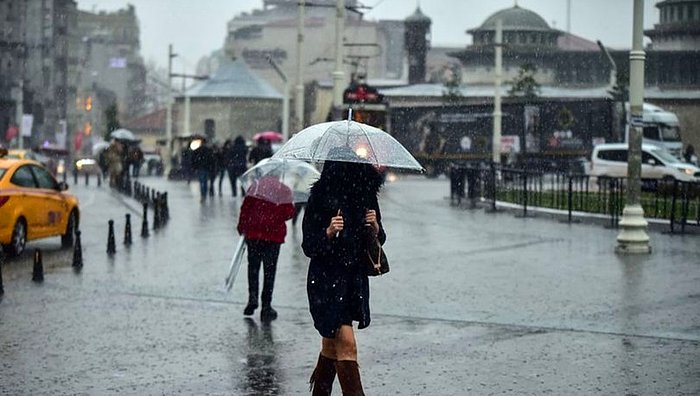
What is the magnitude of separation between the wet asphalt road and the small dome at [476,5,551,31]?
83.2 meters

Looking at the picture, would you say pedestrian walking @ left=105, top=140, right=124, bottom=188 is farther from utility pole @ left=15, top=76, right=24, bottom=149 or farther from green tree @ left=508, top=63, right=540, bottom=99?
green tree @ left=508, top=63, right=540, bottom=99

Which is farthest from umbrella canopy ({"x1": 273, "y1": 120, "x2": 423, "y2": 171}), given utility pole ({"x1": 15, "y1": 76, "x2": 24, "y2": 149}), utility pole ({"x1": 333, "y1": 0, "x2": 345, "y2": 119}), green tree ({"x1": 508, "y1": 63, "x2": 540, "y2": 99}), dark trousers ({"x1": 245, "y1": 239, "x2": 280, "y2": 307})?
green tree ({"x1": 508, "y1": 63, "x2": 540, "y2": 99})

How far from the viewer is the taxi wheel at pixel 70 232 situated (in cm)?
2491

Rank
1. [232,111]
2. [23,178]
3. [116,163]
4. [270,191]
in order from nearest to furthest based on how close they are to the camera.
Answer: [270,191], [23,178], [116,163], [232,111]

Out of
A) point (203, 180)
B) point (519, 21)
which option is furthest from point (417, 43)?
point (203, 180)

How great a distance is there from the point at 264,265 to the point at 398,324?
4.83 ft

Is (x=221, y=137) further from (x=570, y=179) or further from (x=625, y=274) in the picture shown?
(x=625, y=274)

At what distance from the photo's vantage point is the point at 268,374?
10969mm

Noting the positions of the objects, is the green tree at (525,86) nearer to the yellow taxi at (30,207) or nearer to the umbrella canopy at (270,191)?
the yellow taxi at (30,207)

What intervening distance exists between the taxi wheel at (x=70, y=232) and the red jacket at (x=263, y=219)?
11.2m

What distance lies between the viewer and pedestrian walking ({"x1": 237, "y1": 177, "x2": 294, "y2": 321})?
45.9 ft

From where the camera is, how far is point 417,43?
121m

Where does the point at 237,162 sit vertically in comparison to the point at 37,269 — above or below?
above

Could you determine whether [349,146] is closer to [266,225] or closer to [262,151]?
[266,225]
